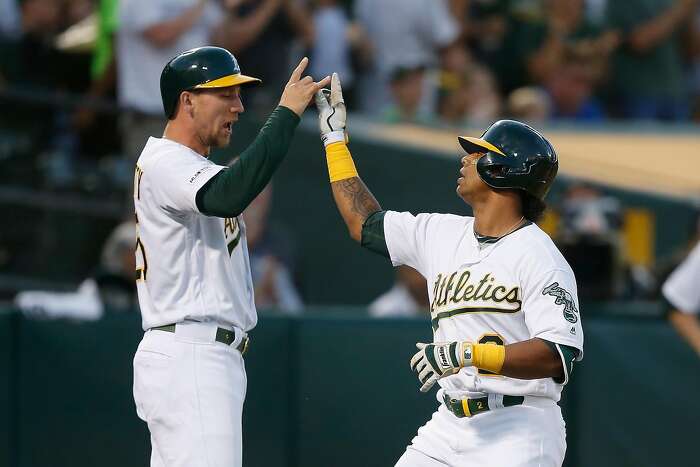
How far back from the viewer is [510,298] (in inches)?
169

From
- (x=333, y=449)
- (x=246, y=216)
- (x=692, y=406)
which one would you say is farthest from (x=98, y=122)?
(x=692, y=406)

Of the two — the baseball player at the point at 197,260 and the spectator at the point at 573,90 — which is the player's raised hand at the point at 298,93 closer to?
the baseball player at the point at 197,260

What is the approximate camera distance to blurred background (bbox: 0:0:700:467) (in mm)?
6965

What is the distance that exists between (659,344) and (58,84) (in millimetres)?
4517

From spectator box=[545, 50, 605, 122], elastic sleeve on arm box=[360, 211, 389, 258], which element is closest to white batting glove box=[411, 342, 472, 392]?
elastic sleeve on arm box=[360, 211, 389, 258]

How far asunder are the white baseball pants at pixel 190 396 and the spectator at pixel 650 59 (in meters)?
7.73

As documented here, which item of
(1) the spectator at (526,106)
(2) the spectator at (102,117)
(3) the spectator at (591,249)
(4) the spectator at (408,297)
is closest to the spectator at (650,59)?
(1) the spectator at (526,106)

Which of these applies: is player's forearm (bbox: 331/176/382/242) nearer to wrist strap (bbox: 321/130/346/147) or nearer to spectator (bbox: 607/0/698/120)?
wrist strap (bbox: 321/130/346/147)

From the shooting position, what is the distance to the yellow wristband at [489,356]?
4.08 meters

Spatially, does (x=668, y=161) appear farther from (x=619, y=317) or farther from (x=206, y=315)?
(x=206, y=315)

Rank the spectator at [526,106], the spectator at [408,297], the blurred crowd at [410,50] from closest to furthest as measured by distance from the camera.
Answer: the spectator at [408,297] → the blurred crowd at [410,50] → the spectator at [526,106]

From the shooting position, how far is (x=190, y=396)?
14.3 ft

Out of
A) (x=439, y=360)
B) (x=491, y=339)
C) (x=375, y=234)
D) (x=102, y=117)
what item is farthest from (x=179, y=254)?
(x=102, y=117)

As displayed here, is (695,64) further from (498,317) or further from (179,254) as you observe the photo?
(179,254)
